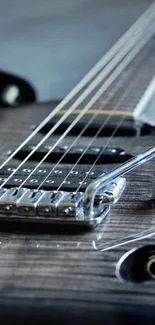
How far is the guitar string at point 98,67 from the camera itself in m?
1.00

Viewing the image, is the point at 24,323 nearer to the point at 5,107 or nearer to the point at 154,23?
the point at 5,107

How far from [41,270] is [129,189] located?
20 cm

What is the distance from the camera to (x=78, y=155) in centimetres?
89

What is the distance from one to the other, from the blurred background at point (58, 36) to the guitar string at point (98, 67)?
21mm

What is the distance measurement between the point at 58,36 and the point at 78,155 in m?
0.56

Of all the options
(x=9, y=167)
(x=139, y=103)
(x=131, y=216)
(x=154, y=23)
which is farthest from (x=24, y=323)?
(x=154, y=23)

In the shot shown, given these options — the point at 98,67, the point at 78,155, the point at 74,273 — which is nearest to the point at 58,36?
the point at 98,67

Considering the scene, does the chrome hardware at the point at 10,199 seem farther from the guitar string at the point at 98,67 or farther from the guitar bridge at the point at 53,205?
the guitar string at the point at 98,67

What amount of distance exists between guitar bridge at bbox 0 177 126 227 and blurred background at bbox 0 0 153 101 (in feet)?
1.62

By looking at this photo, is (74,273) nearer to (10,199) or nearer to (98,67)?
(10,199)

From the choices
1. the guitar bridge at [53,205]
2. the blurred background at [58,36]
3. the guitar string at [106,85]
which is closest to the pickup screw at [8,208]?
the guitar bridge at [53,205]

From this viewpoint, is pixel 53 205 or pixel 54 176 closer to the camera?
pixel 53 205

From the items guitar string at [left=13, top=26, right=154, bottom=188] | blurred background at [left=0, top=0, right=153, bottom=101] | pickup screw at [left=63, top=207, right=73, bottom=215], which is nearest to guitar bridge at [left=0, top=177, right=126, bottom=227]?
pickup screw at [left=63, top=207, right=73, bottom=215]

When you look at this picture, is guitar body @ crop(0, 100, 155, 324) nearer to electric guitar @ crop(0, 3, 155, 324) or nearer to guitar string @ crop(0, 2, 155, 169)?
electric guitar @ crop(0, 3, 155, 324)
